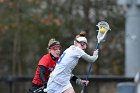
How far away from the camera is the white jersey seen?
15336 mm

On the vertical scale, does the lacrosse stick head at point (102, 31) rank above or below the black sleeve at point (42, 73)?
above

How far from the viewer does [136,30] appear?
25375mm

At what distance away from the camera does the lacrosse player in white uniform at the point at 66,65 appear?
50.3 feet

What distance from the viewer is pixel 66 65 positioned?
15336mm

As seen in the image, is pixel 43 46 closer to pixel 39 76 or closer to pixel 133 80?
pixel 133 80

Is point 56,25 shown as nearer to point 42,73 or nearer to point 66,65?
point 42,73

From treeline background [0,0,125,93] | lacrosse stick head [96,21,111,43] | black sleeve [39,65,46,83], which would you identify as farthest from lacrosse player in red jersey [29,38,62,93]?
treeline background [0,0,125,93]

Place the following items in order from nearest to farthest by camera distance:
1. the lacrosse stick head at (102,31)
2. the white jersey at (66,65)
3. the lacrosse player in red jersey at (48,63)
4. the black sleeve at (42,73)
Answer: the white jersey at (66,65) → the black sleeve at (42,73) → the lacrosse player in red jersey at (48,63) → the lacrosse stick head at (102,31)

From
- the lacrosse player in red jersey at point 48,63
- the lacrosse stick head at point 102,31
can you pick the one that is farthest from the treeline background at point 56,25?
the lacrosse player in red jersey at point 48,63

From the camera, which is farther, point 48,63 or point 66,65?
point 48,63

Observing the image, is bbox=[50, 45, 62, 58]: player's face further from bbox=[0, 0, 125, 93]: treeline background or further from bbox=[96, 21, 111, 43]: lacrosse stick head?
bbox=[0, 0, 125, 93]: treeline background

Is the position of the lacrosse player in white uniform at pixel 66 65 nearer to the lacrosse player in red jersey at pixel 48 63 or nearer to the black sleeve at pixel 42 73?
the black sleeve at pixel 42 73

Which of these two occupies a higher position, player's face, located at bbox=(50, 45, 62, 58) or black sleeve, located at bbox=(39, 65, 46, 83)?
player's face, located at bbox=(50, 45, 62, 58)

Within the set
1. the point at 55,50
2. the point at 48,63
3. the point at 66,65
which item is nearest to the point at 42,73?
the point at 48,63
